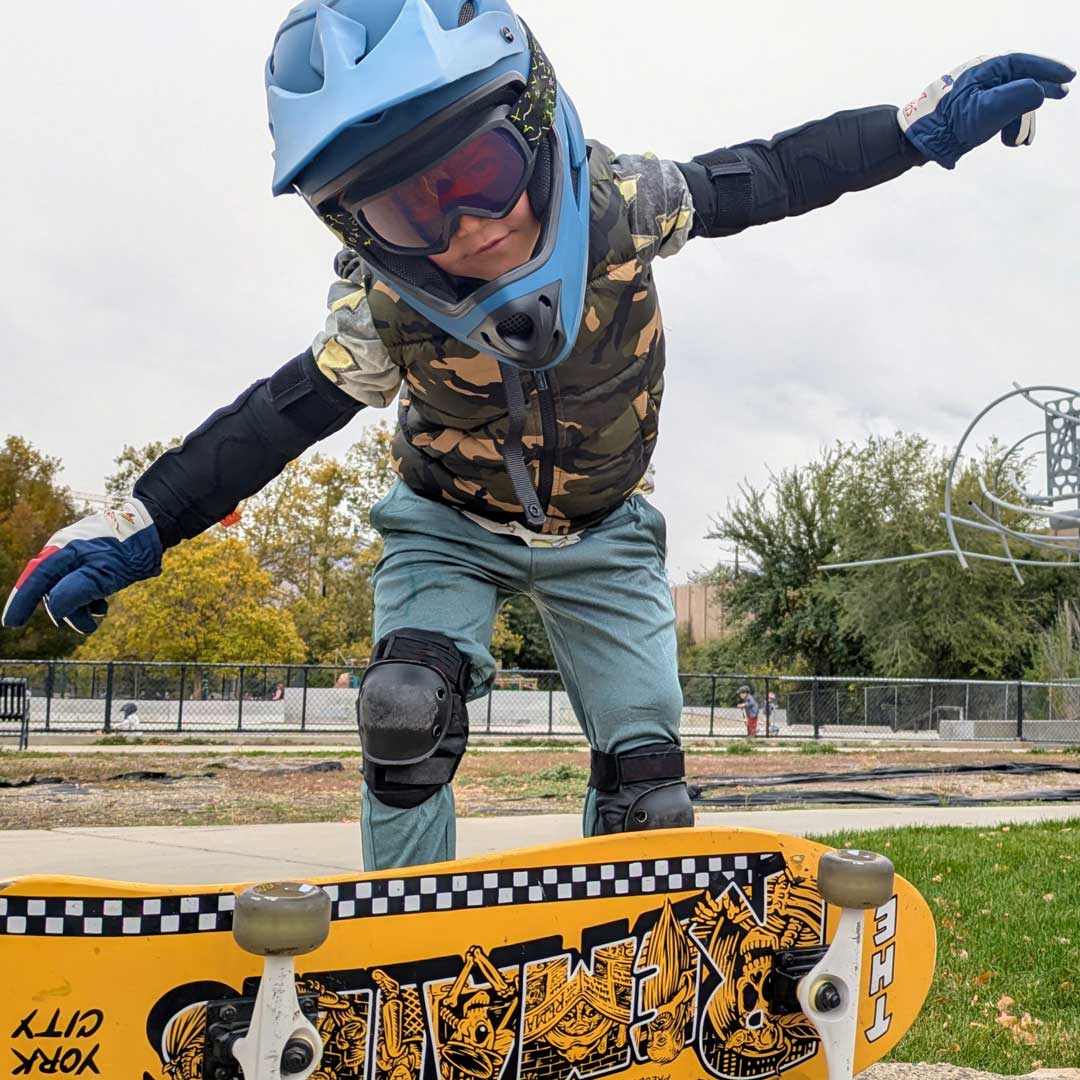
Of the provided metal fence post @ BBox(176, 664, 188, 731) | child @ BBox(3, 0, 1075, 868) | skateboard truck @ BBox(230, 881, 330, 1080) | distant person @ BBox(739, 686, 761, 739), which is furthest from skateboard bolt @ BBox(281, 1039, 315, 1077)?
distant person @ BBox(739, 686, 761, 739)

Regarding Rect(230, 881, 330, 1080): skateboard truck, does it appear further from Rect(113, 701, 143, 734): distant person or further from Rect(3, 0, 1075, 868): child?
Rect(113, 701, 143, 734): distant person

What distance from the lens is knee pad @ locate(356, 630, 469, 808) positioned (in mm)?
2012

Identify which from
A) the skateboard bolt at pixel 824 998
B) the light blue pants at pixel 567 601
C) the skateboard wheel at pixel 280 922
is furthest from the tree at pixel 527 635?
the skateboard wheel at pixel 280 922

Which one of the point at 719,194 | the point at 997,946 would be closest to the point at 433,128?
the point at 719,194

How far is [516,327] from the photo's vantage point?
1803 millimetres

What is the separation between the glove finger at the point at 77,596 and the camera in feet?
6.97

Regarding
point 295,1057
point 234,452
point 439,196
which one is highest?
point 439,196

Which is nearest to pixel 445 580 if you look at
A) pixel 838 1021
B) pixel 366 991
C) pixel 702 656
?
pixel 366 991

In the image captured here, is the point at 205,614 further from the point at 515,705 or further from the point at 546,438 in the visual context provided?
the point at 546,438

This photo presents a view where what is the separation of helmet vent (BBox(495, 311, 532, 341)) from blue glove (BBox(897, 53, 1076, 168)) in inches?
39.3

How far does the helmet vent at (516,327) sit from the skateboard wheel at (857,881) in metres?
0.92

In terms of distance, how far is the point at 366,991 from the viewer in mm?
1698

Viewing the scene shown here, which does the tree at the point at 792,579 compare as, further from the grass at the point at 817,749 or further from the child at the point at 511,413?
the child at the point at 511,413

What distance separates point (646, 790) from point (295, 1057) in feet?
3.16
